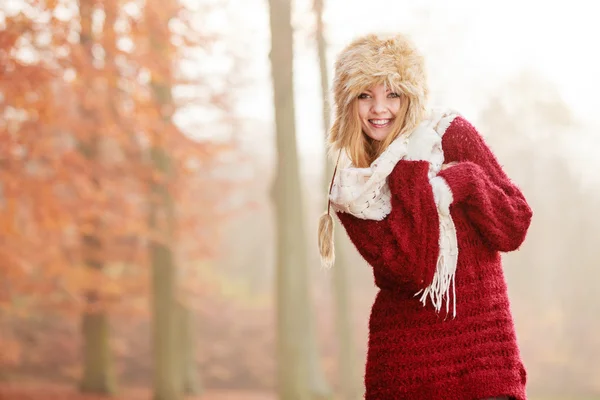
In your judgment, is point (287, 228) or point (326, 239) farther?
point (287, 228)

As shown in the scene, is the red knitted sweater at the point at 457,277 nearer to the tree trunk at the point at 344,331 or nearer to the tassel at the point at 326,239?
the tassel at the point at 326,239

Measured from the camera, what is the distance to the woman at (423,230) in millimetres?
2000

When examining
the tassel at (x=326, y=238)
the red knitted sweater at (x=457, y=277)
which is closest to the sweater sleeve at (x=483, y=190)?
the red knitted sweater at (x=457, y=277)

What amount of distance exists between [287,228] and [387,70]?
5583mm

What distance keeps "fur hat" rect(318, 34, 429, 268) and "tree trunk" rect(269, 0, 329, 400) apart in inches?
207

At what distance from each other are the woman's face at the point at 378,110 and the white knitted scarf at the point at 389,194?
0.27ft

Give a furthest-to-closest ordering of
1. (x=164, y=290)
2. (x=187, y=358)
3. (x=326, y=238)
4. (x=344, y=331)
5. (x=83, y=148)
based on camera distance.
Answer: (x=187, y=358) → (x=83, y=148) → (x=344, y=331) → (x=164, y=290) → (x=326, y=238)

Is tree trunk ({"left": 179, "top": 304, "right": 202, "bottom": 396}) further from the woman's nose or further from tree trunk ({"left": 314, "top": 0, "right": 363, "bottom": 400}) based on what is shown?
the woman's nose

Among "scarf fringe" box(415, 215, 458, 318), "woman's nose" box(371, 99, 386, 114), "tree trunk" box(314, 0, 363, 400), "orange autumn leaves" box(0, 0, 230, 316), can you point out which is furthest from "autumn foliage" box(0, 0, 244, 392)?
"scarf fringe" box(415, 215, 458, 318)

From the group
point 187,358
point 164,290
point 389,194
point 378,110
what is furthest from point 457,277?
point 187,358

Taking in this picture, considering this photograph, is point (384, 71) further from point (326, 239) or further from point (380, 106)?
point (326, 239)

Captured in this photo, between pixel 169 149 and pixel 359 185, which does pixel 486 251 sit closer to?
pixel 359 185

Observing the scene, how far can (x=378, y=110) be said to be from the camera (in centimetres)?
213

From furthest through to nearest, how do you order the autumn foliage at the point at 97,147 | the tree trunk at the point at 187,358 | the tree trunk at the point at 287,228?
1. the tree trunk at the point at 187,358
2. the tree trunk at the point at 287,228
3. the autumn foliage at the point at 97,147
